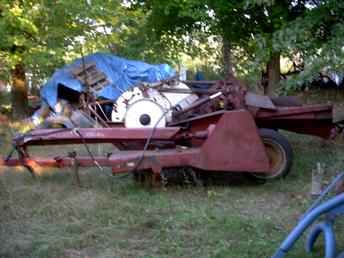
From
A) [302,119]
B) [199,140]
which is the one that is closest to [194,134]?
[199,140]

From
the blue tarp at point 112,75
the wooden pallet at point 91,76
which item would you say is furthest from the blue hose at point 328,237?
the wooden pallet at point 91,76

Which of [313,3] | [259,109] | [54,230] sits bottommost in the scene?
[54,230]

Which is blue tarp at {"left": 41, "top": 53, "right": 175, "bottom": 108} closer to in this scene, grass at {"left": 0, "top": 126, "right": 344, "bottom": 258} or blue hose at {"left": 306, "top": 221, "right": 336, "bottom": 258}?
grass at {"left": 0, "top": 126, "right": 344, "bottom": 258}

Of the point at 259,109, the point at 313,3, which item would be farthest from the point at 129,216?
the point at 313,3

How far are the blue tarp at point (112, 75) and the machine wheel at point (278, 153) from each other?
7.18m

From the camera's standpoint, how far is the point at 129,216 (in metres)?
5.59

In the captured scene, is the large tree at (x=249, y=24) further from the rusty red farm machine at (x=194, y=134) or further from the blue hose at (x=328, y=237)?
the blue hose at (x=328, y=237)

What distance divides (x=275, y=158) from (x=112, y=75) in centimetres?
852

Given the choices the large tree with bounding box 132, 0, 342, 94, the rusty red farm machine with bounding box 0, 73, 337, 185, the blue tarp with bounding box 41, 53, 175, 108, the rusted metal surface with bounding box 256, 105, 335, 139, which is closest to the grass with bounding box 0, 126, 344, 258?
the rusty red farm machine with bounding box 0, 73, 337, 185

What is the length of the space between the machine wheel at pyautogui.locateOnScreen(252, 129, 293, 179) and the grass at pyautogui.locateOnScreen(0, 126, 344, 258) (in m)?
0.13

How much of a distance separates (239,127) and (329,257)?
3240mm

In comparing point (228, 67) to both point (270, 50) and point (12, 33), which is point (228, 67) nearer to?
point (12, 33)

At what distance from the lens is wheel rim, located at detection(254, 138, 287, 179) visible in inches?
281

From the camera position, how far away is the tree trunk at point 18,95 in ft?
55.3
